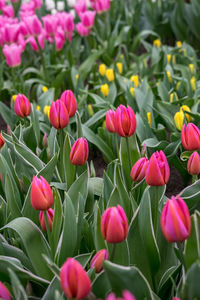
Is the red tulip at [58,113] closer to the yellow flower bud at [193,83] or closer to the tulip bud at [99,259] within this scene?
the tulip bud at [99,259]

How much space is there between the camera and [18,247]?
150 centimetres

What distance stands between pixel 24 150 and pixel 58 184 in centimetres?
19

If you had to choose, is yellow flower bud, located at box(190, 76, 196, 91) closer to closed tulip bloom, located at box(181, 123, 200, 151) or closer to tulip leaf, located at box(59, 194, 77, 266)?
closed tulip bloom, located at box(181, 123, 200, 151)

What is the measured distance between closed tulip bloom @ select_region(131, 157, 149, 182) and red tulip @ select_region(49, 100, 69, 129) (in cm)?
31

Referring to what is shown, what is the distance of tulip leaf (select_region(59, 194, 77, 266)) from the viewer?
4.25 feet

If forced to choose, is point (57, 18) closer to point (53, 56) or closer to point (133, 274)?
point (53, 56)

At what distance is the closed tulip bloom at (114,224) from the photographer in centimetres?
102

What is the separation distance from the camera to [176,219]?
97 centimetres

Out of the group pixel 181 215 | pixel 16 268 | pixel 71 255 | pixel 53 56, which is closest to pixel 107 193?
pixel 71 255

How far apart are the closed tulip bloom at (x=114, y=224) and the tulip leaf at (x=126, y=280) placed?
2.4 inches

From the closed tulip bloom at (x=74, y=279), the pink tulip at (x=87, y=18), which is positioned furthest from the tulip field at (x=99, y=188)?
the pink tulip at (x=87, y=18)

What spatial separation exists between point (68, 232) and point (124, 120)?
42 cm

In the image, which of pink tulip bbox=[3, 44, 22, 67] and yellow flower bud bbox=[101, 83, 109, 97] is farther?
pink tulip bbox=[3, 44, 22, 67]

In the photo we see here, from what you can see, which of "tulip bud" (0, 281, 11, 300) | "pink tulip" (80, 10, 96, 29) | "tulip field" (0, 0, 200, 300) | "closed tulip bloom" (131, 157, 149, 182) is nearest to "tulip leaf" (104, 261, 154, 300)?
"tulip field" (0, 0, 200, 300)
